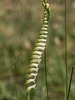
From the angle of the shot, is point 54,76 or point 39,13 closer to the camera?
point 54,76

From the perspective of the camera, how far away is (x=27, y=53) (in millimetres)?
2324

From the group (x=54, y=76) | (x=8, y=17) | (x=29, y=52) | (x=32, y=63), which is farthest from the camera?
(x=8, y=17)

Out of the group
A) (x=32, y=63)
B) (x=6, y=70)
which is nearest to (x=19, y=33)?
(x=6, y=70)

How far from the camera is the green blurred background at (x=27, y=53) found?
5.53ft

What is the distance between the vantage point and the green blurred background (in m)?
1.69

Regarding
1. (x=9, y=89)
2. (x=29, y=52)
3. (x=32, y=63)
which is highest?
(x=32, y=63)

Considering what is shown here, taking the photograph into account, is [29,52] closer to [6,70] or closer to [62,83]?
[6,70]

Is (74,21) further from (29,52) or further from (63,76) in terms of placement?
(63,76)

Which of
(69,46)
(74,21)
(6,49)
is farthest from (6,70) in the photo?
(74,21)

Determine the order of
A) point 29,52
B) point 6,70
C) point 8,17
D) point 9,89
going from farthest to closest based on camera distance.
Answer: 1. point 8,17
2. point 29,52
3. point 6,70
4. point 9,89

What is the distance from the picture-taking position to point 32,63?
62 cm

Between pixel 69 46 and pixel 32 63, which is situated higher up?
pixel 32 63

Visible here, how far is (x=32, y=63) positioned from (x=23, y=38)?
2271mm

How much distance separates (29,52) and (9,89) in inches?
23.9
